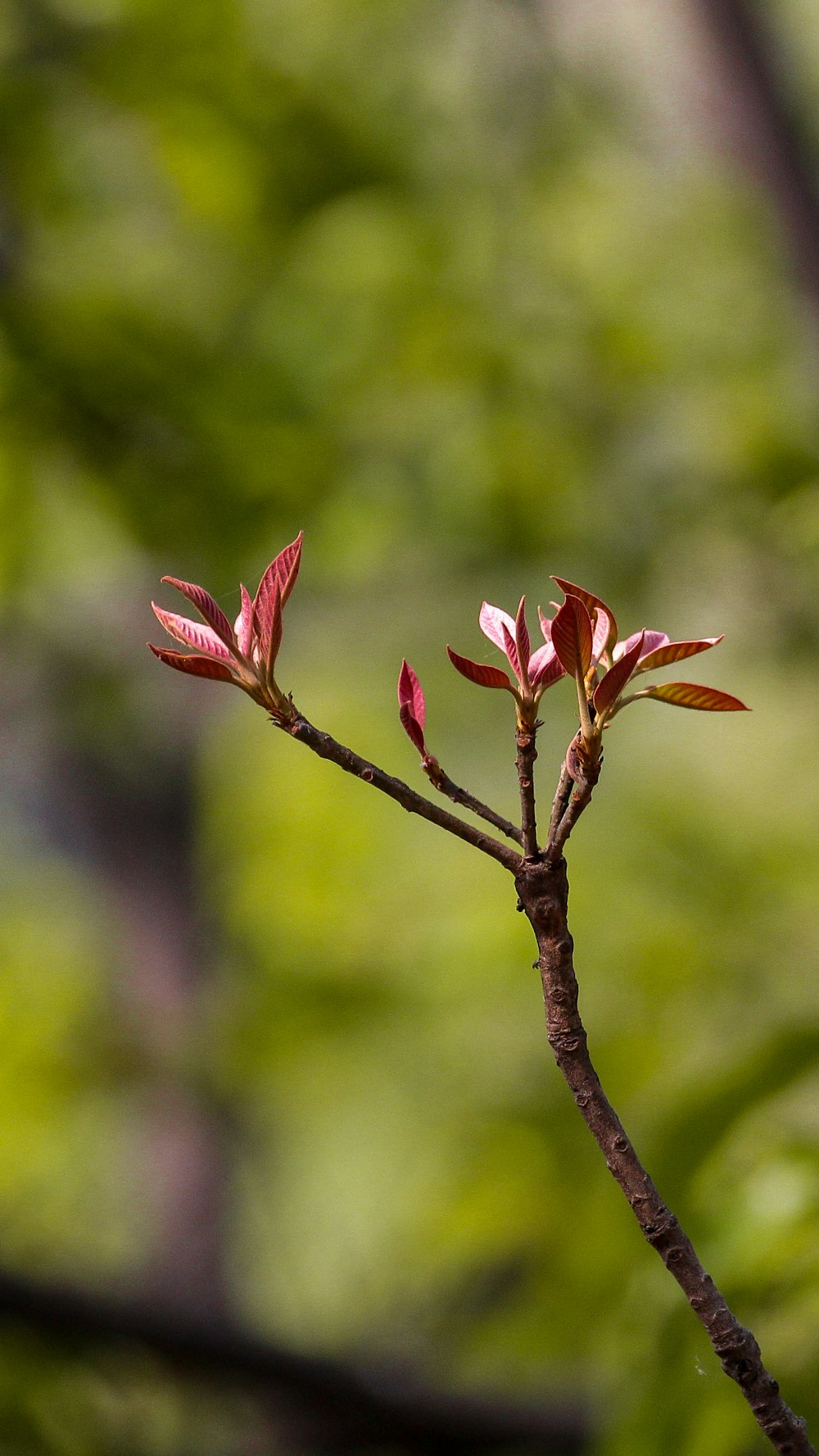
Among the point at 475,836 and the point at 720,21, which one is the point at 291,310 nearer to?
the point at 720,21

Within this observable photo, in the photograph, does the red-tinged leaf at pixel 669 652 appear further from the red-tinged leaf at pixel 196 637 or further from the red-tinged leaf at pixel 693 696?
the red-tinged leaf at pixel 196 637

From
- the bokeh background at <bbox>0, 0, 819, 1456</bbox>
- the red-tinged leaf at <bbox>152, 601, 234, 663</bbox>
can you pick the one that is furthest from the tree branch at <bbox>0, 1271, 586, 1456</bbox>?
the red-tinged leaf at <bbox>152, 601, 234, 663</bbox>

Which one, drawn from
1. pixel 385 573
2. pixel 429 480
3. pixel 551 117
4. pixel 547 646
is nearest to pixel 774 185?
pixel 551 117

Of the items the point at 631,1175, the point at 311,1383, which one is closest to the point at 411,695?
the point at 631,1175

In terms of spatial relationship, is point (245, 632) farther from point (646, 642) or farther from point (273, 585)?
point (646, 642)

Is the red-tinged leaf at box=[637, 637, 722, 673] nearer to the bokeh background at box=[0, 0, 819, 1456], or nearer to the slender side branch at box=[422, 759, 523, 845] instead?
the slender side branch at box=[422, 759, 523, 845]

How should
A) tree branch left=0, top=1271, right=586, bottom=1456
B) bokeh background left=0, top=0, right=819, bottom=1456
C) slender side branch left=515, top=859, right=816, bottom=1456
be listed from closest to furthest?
slender side branch left=515, top=859, right=816, bottom=1456 → tree branch left=0, top=1271, right=586, bottom=1456 → bokeh background left=0, top=0, right=819, bottom=1456

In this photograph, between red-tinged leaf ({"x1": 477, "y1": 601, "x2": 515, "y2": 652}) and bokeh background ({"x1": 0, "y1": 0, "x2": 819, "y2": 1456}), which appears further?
bokeh background ({"x1": 0, "y1": 0, "x2": 819, "y2": 1456})
